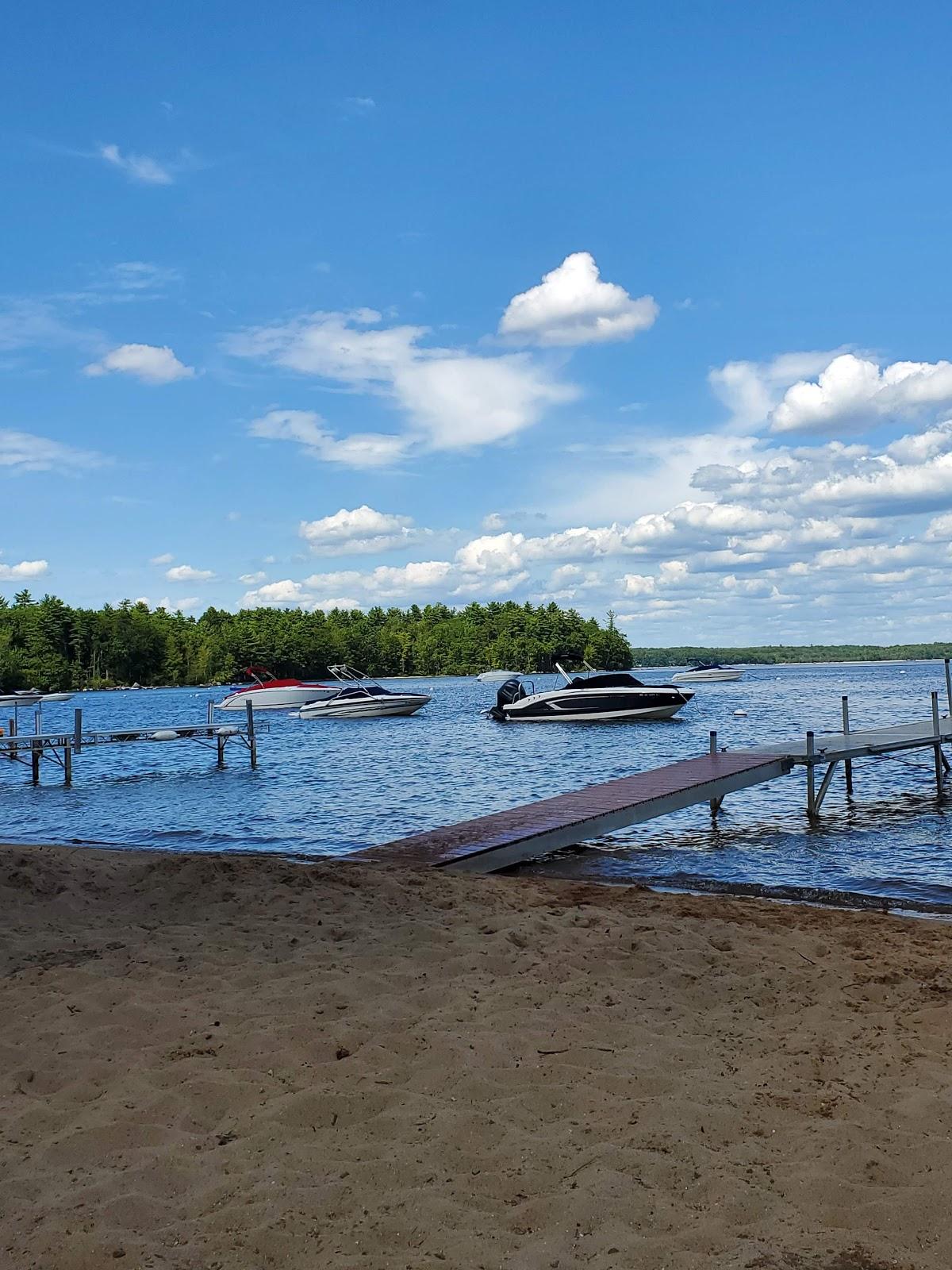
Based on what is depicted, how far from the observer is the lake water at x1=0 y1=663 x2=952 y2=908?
12852 millimetres

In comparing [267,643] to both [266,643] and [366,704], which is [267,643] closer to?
[266,643]

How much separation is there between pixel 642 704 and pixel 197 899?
3346 centimetres

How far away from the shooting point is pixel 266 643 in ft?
465

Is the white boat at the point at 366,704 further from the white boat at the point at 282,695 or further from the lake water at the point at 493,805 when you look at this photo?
the lake water at the point at 493,805

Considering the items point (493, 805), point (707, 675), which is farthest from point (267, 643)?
point (493, 805)

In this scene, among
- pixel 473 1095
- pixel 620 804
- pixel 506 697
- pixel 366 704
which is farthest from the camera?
pixel 366 704

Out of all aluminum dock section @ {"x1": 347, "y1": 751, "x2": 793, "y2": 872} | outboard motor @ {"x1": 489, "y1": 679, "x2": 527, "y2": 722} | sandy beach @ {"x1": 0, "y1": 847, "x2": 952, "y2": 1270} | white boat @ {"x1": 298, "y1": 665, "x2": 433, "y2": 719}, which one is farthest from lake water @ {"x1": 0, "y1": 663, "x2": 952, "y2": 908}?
white boat @ {"x1": 298, "y1": 665, "x2": 433, "y2": 719}

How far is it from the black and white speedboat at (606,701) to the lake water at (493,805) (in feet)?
3.36

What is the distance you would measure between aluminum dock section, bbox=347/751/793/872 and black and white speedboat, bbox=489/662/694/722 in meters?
24.2

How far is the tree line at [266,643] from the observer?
12875cm

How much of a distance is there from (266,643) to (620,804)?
132 m

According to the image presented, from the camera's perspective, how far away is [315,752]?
106 ft

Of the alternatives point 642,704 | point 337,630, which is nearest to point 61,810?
point 642,704

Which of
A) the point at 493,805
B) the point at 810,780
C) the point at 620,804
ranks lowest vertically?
the point at 493,805
